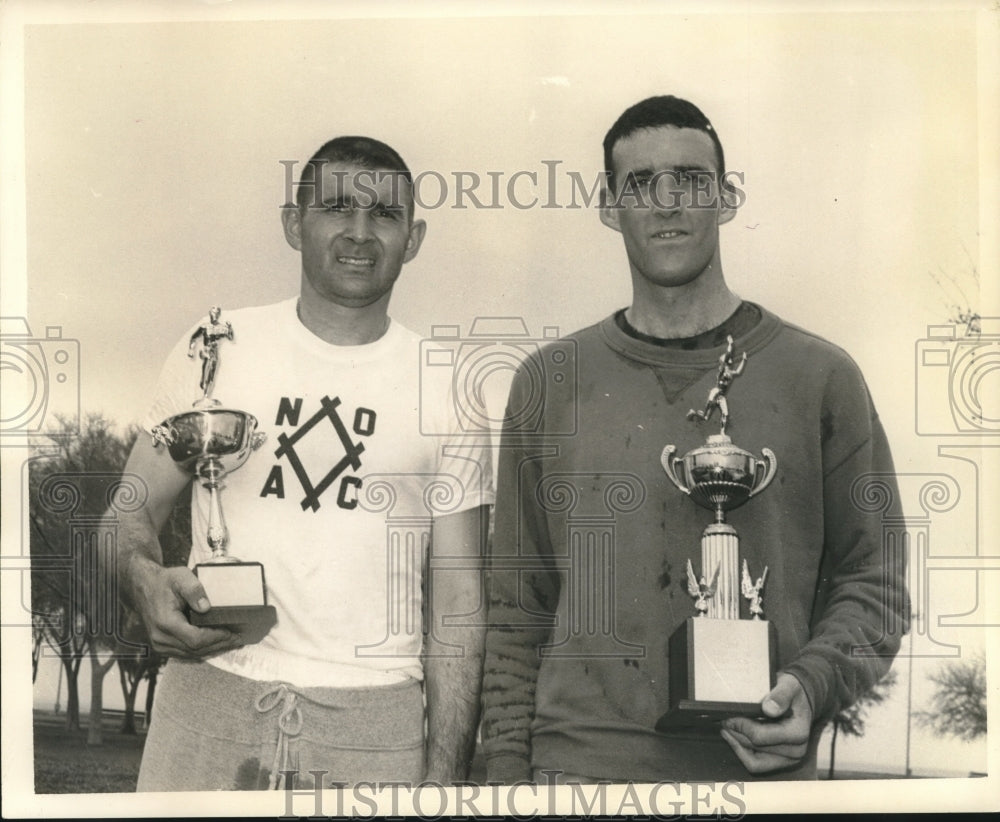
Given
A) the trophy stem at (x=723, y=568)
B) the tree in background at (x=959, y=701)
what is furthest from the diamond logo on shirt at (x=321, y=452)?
the tree in background at (x=959, y=701)

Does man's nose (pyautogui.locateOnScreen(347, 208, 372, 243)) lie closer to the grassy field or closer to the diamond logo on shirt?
the diamond logo on shirt

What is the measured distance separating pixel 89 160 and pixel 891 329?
293 cm

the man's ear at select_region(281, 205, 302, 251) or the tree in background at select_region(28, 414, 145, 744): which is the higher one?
the man's ear at select_region(281, 205, 302, 251)

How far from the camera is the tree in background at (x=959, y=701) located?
196 inches

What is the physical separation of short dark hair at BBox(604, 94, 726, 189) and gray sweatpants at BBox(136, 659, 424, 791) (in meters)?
2.02

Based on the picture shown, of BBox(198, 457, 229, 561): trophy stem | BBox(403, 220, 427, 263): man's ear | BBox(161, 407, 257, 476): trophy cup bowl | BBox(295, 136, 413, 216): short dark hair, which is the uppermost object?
BBox(295, 136, 413, 216): short dark hair

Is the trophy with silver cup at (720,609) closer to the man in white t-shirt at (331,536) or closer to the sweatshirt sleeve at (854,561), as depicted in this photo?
the sweatshirt sleeve at (854,561)

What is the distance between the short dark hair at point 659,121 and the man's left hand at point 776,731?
1809 mm

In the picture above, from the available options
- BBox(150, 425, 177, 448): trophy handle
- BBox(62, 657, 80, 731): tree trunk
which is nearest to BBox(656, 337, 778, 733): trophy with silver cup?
BBox(150, 425, 177, 448): trophy handle

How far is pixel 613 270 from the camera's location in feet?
16.5

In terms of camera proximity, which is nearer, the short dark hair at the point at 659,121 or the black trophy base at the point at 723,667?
the black trophy base at the point at 723,667

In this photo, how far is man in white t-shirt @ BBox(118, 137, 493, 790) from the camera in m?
4.84

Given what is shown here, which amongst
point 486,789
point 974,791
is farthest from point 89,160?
point 974,791

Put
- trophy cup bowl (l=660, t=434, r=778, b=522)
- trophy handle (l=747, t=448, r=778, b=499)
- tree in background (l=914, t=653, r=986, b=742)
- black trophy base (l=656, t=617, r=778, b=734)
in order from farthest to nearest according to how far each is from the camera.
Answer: tree in background (l=914, t=653, r=986, b=742) < trophy handle (l=747, t=448, r=778, b=499) < trophy cup bowl (l=660, t=434, r=778, b=522) < black trophy base (l=656, t=617, r=778, b=734)
